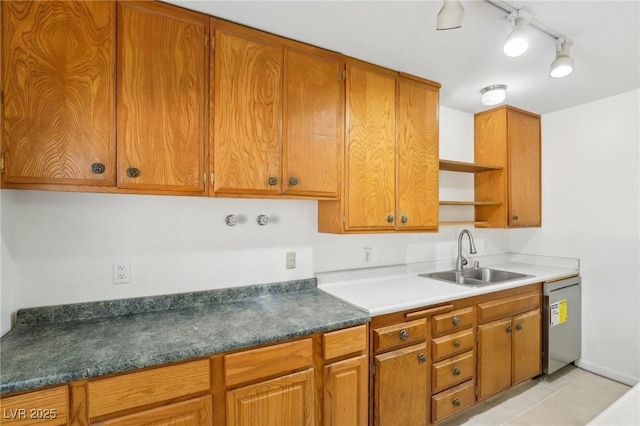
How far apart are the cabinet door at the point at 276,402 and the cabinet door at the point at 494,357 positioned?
1.33 m

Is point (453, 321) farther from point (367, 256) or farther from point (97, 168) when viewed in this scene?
point (97, 168)

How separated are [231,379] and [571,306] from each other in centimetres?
290

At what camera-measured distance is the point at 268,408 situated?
1.33 m

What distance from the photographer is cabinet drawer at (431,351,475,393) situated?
186 centimetres

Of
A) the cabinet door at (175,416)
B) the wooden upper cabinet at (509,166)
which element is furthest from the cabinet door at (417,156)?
the cabinet door at (175,416)

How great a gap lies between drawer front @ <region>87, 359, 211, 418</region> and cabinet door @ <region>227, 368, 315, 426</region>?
0.16m

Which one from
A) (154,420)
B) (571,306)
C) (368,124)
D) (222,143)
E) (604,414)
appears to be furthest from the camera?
(571,306)

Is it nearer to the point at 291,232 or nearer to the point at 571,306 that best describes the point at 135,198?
the point at 291,232

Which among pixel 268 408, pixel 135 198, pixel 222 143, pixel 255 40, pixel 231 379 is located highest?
pixel 255 40

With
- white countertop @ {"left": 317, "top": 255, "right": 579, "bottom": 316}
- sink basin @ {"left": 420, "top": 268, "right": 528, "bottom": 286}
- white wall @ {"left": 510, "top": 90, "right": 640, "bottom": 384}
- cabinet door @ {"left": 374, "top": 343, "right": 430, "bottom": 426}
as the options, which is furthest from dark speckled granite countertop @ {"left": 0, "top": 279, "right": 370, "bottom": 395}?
white wall @ {"left": 510, "top": 90, "right": 640, "bottom": 384}

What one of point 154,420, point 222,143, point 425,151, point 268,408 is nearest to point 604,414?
point 268,408

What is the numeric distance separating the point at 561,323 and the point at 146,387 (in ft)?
9.96

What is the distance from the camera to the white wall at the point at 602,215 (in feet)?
8.01

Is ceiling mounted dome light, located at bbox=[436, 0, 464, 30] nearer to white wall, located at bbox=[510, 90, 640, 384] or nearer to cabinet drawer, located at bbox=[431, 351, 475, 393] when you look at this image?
cabinet drawer, located at bbox=[431, 351, 475, 393]
